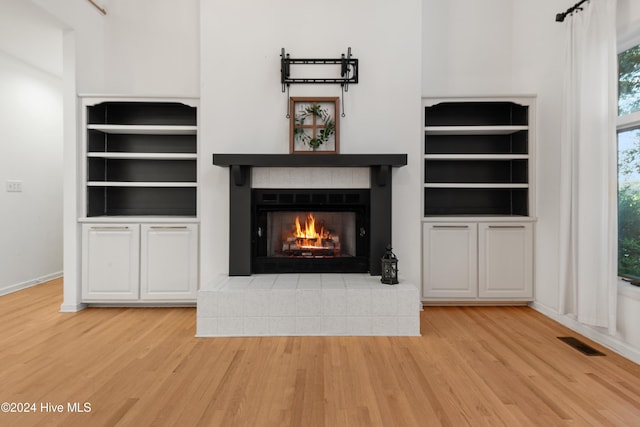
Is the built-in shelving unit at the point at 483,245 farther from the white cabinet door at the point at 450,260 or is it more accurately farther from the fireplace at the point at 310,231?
the fireplace at the point at 310,231

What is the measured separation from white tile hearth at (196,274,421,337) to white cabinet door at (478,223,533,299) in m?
1.10

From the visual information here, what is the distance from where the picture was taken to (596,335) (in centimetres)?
279

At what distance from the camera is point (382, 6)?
3.49 m

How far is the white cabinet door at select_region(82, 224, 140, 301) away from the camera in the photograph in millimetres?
3537

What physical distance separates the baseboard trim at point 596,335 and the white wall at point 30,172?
540 centimetres

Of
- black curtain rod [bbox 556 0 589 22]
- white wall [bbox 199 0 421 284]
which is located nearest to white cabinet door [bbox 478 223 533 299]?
white wall [bbox 199 0 421 284]

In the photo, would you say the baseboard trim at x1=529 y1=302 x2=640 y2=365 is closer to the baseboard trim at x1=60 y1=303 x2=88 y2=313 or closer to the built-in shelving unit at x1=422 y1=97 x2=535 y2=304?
the built-in shelving unit at x1=422 y1=97 x2=535 y2=304

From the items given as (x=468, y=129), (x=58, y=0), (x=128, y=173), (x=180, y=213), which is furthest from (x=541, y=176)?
(x=58, y=0)

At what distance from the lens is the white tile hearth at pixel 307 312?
2916 millimetres

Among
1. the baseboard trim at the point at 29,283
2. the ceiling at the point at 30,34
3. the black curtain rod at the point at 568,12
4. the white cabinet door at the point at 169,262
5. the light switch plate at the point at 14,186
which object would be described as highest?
the ceiling at the point at 30,34

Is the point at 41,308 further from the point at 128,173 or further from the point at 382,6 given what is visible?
the point at 382,6

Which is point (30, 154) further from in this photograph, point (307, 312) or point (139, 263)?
point (307, 312)

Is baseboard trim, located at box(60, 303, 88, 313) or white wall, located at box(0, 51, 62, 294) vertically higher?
white wall, located at box(0, 51, 62, 294)

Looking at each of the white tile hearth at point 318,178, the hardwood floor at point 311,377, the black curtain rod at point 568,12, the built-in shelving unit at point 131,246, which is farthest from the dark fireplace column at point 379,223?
the black curtain rod at point 568,12
